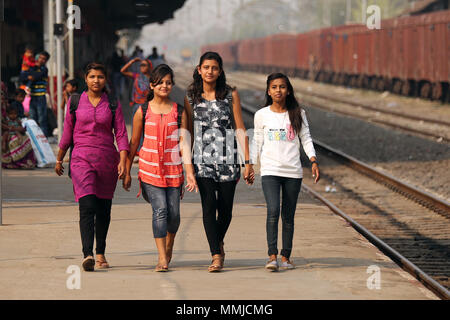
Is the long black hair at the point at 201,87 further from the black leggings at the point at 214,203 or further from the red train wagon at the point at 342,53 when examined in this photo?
the red train wagon at the point at 342,53

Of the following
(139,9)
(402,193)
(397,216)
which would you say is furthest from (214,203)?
(139,9)

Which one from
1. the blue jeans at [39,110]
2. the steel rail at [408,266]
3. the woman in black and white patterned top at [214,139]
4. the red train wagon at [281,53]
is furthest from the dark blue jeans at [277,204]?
the red train wagon at [281,53]

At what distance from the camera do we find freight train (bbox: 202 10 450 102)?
1315 inches

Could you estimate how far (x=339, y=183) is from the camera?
624 inches

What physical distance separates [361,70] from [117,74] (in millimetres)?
16543

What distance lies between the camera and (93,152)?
723 cm

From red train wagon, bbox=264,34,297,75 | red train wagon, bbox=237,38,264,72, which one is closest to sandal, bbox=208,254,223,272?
red train wagon, bbox=264,34,297,75

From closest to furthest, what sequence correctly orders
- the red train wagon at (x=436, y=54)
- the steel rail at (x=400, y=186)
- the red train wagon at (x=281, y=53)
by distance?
the steel rail at (x=400, y=186) → the red train wagon at (x=436, y=54) → the red train wagon at (x=281, y=53)

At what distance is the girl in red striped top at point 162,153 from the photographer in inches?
281

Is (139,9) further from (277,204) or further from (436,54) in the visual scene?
(277,204)

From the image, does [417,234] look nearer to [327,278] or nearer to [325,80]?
[327,278]

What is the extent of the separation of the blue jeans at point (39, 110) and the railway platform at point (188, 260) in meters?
5.58

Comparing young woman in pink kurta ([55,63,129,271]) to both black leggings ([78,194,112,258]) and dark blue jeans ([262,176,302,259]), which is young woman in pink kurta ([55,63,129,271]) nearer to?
black leggings ([78,194,112,258])
